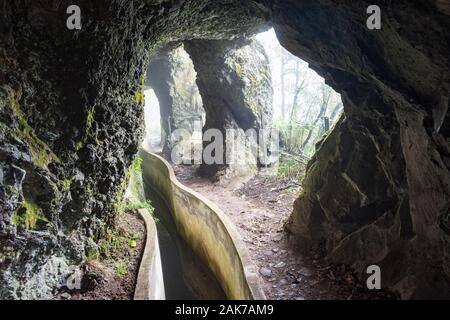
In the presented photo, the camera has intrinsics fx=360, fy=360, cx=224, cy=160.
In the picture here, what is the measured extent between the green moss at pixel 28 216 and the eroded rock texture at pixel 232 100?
7541 mm

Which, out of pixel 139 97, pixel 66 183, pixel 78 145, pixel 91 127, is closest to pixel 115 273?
pixel 66 183

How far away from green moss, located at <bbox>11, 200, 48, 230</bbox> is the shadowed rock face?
0.01m

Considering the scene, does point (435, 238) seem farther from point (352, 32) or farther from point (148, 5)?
point (148, 5)

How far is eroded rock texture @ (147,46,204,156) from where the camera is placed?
58.4 ft

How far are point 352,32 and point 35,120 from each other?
419 centimetres

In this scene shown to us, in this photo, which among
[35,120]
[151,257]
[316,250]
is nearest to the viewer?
[35,120]

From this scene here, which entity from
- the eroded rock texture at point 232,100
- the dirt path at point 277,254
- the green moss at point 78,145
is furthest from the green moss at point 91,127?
the eroded rock texture at point 232,100

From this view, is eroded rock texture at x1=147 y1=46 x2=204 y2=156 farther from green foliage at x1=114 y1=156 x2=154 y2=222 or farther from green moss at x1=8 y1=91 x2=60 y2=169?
green moss at x1=8 y1=91 x2=60 y2=169

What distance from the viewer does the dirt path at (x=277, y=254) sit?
210 inches

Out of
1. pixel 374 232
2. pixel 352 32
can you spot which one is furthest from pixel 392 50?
pixel 374 232

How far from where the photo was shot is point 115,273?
543 cm

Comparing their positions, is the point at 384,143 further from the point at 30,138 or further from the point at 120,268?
the point at 30,138

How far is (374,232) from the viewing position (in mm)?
5320

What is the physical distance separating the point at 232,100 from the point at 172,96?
6.70m
